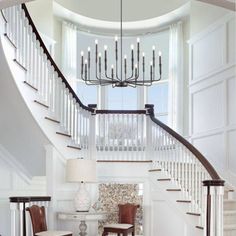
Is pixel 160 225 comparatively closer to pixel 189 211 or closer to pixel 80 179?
pixel 189 211

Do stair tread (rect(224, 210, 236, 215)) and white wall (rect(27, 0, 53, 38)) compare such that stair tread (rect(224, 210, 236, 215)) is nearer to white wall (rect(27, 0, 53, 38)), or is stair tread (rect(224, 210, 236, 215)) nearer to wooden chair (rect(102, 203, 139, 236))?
wooden chair (rect(102, 203, 139, 236))

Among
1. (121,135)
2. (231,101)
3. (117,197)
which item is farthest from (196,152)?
(117,197)

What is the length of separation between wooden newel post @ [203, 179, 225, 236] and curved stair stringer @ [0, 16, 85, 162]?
2576 millimetres

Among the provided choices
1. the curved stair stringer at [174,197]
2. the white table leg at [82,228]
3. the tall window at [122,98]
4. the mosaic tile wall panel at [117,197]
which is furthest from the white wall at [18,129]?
the tall window at [122,98]

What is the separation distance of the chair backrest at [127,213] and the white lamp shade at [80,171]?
841 mm

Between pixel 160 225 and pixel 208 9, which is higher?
pixel 208 9

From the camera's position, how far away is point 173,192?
23.2ft

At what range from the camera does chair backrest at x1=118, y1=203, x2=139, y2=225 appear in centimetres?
702

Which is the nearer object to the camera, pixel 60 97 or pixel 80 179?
pixel 80 179

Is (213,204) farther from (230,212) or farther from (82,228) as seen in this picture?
(82,228)

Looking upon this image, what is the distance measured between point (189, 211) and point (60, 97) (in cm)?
268

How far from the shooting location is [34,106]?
21.2 feet

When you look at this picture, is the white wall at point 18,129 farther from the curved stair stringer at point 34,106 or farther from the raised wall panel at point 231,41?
the raised wall panel at point 231,41

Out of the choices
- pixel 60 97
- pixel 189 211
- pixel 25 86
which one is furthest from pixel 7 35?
pixel 189 211
